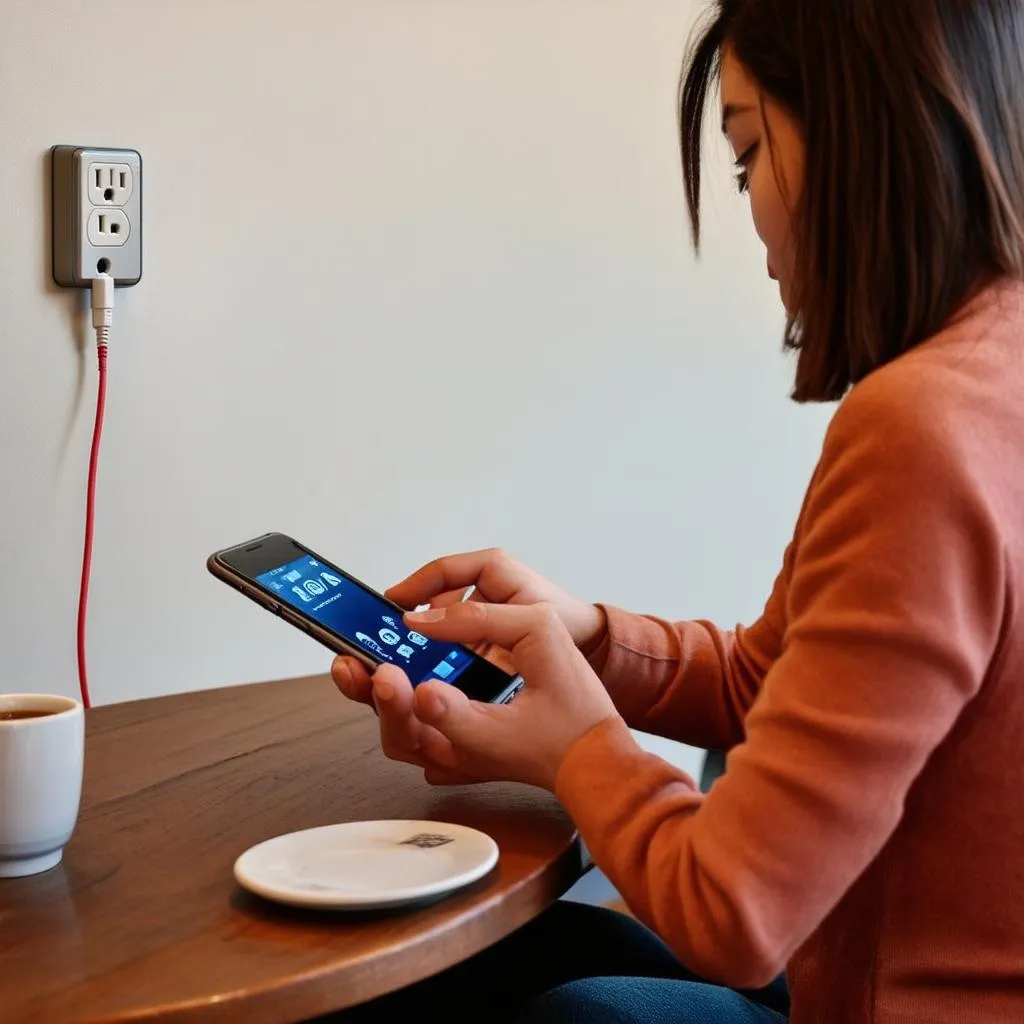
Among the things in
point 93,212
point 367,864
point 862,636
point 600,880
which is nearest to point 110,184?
point 93,212

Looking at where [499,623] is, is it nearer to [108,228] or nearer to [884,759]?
[884,759]

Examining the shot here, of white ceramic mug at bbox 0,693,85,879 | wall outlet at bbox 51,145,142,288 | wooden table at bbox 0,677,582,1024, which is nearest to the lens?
wooden table at bbox 0,677,582,1024

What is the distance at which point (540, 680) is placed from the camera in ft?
2.58

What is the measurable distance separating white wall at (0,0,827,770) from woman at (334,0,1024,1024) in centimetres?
57

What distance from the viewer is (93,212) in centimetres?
126

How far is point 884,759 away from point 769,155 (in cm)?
36

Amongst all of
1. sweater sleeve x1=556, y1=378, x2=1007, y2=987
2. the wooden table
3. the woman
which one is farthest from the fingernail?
sweater sleeve x1=556, y1=378, x2=1007, y2=987

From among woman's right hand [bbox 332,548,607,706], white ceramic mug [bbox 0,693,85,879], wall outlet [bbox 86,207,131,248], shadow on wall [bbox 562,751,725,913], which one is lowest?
shadow on wall [bbox 562,751,725,913]

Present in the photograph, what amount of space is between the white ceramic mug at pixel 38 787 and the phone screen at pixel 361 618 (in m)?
0.18

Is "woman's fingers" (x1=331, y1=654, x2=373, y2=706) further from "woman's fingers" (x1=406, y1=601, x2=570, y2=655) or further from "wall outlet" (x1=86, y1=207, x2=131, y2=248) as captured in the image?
"wall outlet" (x1=86, y1=207, x2=131, y2=248)

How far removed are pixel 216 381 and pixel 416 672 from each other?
599mm

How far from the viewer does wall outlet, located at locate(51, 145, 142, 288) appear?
1247 mm

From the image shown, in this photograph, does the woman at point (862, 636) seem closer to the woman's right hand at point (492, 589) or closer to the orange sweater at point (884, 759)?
the orange sweater at point (884, 759)

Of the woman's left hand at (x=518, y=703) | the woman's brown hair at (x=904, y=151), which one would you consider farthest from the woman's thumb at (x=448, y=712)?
the woman's brown hair at (x=904, y=151)
